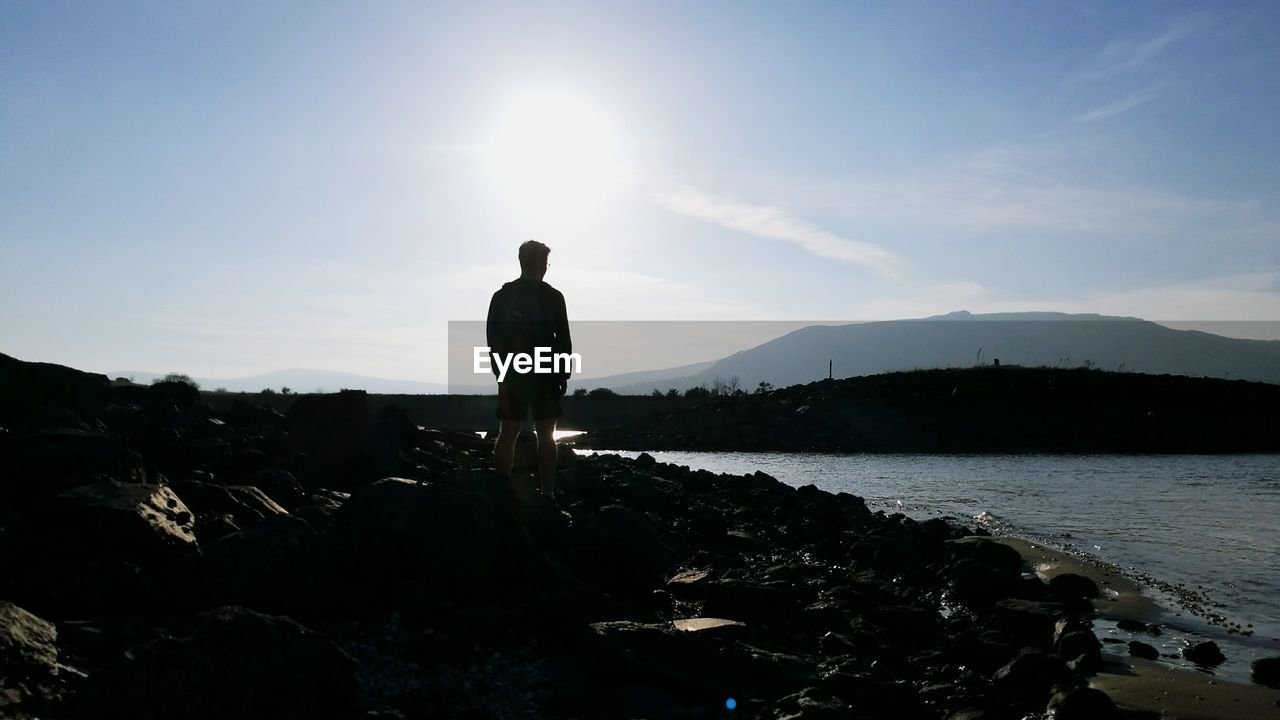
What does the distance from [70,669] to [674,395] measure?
41.5 metres

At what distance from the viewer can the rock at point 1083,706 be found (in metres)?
4.14

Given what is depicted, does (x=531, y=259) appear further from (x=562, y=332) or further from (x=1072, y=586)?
(x=1072, y=586)

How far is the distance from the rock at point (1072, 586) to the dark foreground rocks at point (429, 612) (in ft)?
0.09

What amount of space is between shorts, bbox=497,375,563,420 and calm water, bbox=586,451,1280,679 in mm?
5083

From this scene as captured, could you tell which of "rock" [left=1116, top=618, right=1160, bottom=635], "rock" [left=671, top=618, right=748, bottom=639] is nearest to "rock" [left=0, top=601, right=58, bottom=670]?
"rock" [left=671, top=618, right=748, bottom=639]

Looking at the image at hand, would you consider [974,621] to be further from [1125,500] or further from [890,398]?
[890,398]

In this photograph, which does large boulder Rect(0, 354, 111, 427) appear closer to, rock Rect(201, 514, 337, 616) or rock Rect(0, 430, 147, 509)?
rock Rect(0, 430, 147, 509)

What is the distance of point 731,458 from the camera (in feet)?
88.5

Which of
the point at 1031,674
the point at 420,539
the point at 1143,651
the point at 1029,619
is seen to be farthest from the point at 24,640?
the point at 1143,651

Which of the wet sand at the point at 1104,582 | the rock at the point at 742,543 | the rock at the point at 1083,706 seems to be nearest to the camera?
the rock at the point at 1083,706

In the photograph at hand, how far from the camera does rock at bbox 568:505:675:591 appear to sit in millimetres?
5973

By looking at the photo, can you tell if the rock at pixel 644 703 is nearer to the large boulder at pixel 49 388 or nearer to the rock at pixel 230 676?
the rock at pixel 230 676

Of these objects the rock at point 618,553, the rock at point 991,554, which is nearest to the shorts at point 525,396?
the rock at point 618,553

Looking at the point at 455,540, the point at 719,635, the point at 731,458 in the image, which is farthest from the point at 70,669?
the point at 731,458
